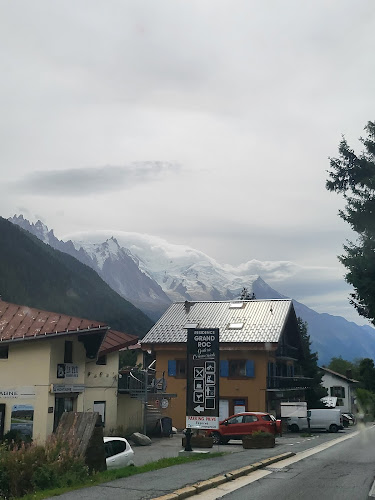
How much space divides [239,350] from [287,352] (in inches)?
328

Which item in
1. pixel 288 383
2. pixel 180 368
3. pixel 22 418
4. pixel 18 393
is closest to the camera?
pixel 22 418

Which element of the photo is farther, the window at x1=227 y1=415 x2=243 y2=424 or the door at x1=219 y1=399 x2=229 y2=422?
the door at x1=219 y1=399 x2=229 y2=422

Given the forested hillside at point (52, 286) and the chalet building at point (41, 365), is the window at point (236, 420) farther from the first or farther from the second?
the forested hillside at point (52, 286)

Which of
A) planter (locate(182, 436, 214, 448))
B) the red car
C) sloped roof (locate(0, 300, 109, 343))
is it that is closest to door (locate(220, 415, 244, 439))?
the red car

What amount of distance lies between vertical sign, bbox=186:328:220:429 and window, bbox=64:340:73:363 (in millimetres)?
8835

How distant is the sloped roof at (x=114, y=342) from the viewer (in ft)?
109

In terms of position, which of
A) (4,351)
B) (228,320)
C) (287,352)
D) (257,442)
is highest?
(228,320)

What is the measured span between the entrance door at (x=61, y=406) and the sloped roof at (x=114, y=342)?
368 cm

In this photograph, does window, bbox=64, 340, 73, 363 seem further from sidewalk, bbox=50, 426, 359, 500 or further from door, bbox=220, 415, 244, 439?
sidewalk, bbox=50, 426, 359, 500

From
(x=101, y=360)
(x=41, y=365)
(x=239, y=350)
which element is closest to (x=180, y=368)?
(x=239, y=350)

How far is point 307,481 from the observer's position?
51.1 ft

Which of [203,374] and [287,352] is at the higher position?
[287,352]

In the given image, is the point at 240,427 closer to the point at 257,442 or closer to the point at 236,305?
the point at 257,442

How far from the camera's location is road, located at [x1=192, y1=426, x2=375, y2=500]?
517 inches
